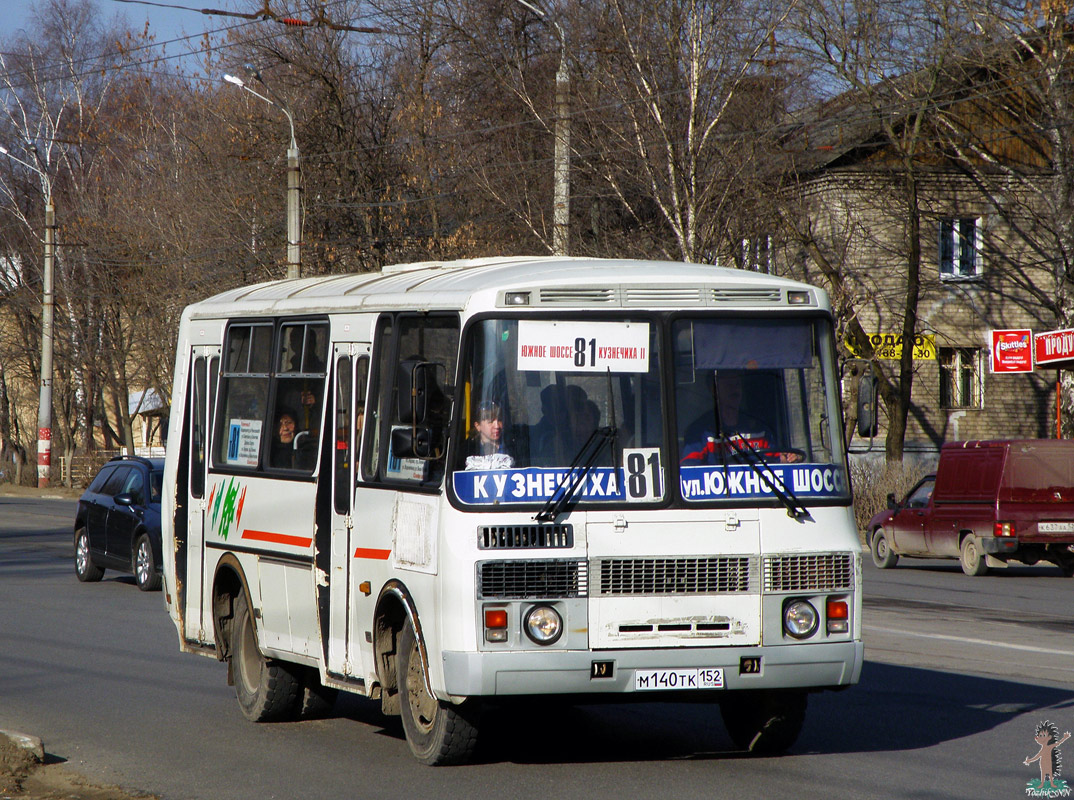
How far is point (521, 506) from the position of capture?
7031 millimetres

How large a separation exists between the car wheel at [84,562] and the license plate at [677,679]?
13883 millimetres

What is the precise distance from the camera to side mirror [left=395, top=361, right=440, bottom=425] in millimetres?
7066

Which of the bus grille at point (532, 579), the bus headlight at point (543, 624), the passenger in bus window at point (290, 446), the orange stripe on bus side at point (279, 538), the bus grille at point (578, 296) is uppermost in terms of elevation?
the bus grille at point (578, 296)

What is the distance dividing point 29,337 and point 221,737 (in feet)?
175

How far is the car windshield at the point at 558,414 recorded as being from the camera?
23.3ft

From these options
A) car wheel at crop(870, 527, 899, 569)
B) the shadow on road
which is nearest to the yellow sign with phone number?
car wheel at crop(870, 527, 899, 569)

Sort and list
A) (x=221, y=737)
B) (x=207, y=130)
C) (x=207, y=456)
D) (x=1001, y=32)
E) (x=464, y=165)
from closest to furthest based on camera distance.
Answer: (x=221, y=737)
(x=207, y=456)
(x=1001, y=32)
(x=464, y=165)
(x=207, y=130)

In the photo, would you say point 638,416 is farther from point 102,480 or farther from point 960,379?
point 960,379

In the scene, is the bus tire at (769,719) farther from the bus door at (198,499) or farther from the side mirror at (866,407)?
the bus door at (198,499)

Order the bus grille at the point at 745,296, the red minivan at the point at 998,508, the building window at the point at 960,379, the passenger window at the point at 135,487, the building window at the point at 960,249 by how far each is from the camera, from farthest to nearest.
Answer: the building window at the point at 960,379 < the building window at the point at 960,249 < the red minivan at the point at 998,508 < the passenger window at the point at 135,487 < the bus grille at the point at 745,296

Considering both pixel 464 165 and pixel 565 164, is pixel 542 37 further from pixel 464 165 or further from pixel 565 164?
pixel 565 164

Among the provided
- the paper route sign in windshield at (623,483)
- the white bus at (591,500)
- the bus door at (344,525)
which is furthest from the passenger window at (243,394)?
the paper route sign in windshield at (623,483)

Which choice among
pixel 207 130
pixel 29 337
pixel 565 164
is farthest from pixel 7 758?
pixel 29 337

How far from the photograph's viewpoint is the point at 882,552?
23172mm
